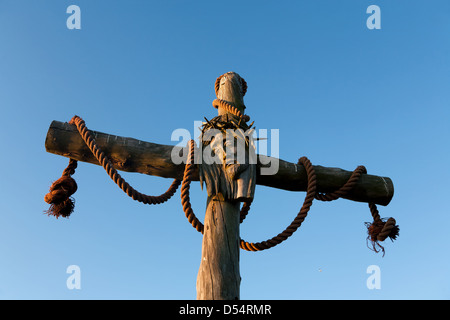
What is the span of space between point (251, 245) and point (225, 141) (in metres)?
0.84

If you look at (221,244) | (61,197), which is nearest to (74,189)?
(61,197)

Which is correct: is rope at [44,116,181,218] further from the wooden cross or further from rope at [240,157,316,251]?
rope at [240,157,316,251]

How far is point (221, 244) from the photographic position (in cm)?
288

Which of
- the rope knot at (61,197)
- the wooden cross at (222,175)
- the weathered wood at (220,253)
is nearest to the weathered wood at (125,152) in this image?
the wooden cross at (222,175)

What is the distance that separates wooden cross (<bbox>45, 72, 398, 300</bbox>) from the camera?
110 inches

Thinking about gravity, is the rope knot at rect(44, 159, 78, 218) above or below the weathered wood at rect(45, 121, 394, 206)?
below

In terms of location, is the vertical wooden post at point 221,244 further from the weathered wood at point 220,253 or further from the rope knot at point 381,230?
the rope knot at point 381,230

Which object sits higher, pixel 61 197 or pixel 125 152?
pixel 125 152

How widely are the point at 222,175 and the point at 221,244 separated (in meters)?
0.55

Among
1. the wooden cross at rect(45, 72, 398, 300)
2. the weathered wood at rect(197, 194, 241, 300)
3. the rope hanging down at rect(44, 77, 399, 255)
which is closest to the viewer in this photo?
the weathered wood at rect(197, 194, 241, 300)

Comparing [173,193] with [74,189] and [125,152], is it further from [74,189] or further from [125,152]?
[74,189]

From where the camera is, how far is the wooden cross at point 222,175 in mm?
2803

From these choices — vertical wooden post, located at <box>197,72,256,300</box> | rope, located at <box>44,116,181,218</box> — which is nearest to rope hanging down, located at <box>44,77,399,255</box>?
rope, located at <box>44,116,181,218</box>
